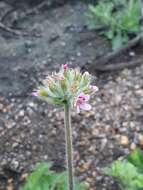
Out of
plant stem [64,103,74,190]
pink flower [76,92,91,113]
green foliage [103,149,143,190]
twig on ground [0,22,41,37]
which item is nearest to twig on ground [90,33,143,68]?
twig on ground [0,22,41,37]

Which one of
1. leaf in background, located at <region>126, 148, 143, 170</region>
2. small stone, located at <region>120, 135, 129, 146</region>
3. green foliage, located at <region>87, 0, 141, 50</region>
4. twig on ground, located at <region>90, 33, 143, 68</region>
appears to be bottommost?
leaf in background, located at <region>126, 148, 143, 170</region>

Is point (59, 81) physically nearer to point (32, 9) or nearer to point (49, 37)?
point (49, 37)

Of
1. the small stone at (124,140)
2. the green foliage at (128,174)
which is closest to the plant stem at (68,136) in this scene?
the green foliage at (128,174)

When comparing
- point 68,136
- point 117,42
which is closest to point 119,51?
point 117,42

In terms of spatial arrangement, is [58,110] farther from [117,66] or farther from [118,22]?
[118,22]

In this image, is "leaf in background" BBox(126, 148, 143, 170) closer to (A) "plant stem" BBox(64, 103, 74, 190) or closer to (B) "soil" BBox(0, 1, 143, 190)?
(B) "soil" BBox(0, 1, 143, 190)

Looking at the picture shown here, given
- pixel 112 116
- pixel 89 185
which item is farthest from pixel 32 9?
pixel 89 185

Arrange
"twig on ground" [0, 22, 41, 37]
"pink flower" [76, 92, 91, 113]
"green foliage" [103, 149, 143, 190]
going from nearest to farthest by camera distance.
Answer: "pink flower" [76, 92, 91, 113]
"green foliage" [103, 149, 143, 190]
"twig on ground" [0, 22, 41, 37]
